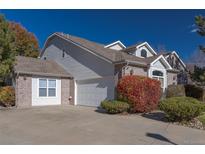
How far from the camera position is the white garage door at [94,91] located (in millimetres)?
15608

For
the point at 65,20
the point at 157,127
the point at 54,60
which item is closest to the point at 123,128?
the point at 157,127

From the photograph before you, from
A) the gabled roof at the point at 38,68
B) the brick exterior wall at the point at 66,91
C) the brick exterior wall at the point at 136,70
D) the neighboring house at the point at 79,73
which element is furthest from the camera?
the brick exterior wall at the point at 66,91

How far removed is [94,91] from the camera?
55.7 ft

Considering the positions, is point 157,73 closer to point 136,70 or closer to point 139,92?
point 136,70

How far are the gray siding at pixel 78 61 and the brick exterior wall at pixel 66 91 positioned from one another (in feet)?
2.80

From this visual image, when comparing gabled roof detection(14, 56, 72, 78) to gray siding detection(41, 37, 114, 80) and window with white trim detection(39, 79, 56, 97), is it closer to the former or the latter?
window with white trim detection(39, 79, 56, 97)

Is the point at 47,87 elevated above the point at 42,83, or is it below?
below

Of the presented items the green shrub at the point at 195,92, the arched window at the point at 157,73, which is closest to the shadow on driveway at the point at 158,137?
the arched window at the point at 157,73

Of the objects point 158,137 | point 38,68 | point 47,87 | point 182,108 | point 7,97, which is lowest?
point 158,137

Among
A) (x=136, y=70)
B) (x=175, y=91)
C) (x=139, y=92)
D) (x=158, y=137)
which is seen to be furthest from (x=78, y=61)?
(x=158, y=137)

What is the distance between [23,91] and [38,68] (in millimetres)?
2689

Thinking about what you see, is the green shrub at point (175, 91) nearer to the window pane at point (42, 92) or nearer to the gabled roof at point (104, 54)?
the gabled roof at point (104, 54)

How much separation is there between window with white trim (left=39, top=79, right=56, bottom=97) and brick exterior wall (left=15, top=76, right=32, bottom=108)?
99 centimetres
